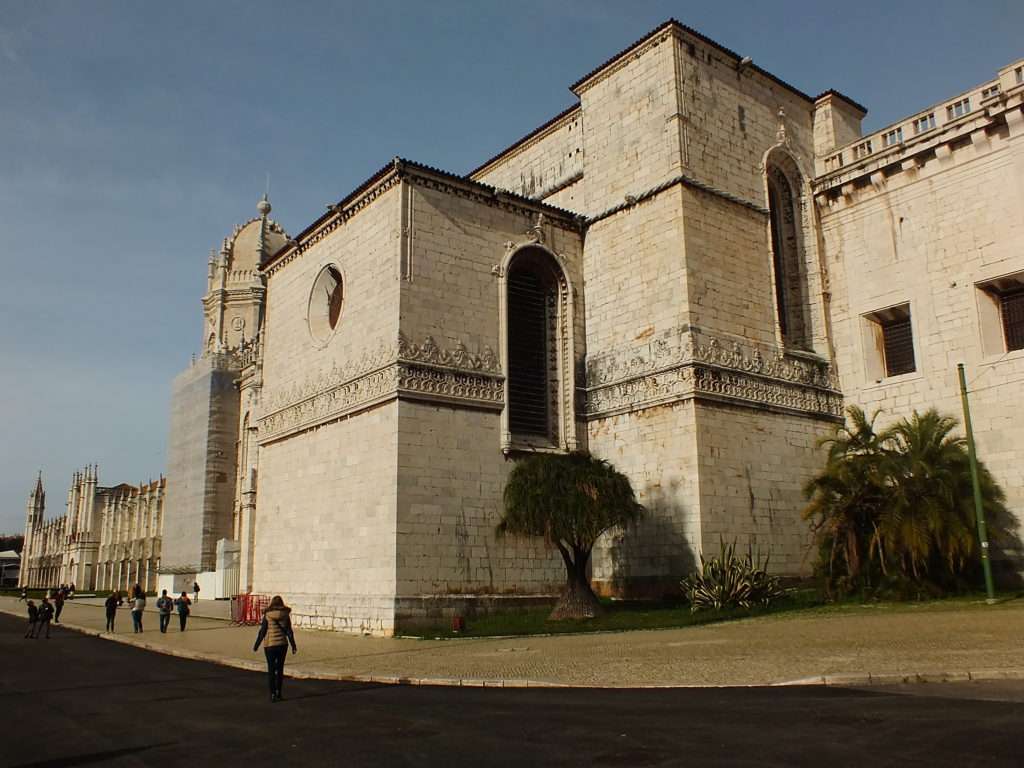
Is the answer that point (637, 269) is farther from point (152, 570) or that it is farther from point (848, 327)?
point (152, 570)

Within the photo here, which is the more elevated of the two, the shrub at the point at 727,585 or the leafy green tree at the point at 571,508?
the leafy green tree at the point at 571,508

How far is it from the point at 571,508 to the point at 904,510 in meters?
7.21

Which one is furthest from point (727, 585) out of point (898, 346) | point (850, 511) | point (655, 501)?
point (898, 346)

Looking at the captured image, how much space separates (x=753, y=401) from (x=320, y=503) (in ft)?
38.8

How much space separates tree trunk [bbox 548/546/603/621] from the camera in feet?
60.2

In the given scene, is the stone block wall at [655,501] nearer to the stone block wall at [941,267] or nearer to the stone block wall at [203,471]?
the stone block wall at [941,267]

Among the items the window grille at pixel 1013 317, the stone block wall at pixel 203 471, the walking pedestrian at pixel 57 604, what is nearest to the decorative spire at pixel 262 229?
the stone block wall at pixel 203 471

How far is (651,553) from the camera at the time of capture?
20.8m

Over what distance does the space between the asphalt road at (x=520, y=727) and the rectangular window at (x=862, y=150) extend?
18.8m

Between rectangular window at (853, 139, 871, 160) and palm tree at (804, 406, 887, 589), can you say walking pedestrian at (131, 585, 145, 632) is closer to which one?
palm tree at (804, 406, 887, 589)

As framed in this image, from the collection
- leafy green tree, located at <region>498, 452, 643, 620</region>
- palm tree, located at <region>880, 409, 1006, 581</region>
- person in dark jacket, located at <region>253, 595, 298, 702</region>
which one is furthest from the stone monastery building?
person in dark jacket, located at <region>253, 595, 298, 702</region>

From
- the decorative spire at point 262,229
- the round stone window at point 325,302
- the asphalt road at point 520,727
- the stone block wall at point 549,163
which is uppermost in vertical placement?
the decorative spire at point 262,229

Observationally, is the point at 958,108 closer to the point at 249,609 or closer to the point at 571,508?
the point at 571,508

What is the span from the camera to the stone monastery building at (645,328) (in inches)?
794
